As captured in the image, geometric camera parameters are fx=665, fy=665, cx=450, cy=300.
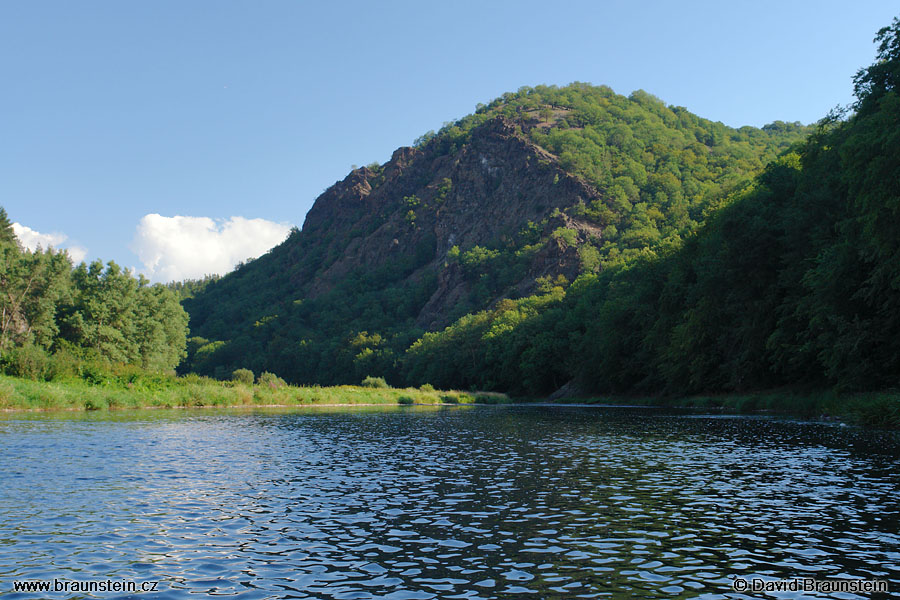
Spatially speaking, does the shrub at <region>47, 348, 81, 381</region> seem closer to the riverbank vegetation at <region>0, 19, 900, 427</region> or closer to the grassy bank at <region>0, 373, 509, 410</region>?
the riverbank vegetation at <region>0, 19, 900, 427</region>

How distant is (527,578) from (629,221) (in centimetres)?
17246

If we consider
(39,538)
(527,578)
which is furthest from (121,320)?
(527,578)

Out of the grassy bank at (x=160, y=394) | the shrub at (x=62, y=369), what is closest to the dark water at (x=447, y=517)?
the grassy bank at (x=160, y=394)

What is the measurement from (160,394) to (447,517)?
172ft

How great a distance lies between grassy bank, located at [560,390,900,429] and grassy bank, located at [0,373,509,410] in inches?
1577

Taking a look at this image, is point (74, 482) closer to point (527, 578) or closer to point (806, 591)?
point (527, 578)

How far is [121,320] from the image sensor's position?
305ft

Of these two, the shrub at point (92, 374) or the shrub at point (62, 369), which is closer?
the shrub at point (62, 369)

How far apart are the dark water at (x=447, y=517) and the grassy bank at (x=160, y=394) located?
24.0m

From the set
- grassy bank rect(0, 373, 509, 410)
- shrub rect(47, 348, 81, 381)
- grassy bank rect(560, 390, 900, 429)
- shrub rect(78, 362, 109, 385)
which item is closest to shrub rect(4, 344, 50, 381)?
shrub rect(47, 348, 81, 381)

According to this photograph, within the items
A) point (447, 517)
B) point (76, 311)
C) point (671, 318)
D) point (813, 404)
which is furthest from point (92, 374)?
point (671, 318)

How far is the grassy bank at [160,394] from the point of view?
49.4 meters

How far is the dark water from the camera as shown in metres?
10.7

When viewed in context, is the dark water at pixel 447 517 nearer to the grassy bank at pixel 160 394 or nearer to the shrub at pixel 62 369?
the grassy bank at pixel 160 394
